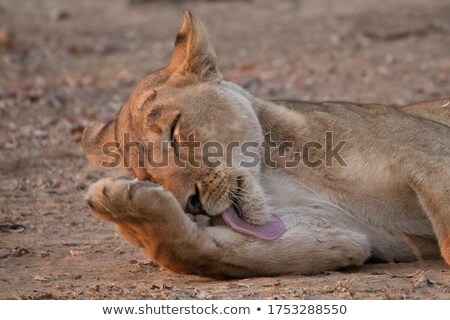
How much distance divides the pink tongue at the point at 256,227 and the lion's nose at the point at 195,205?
0.43ft

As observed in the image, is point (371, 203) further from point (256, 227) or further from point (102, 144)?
point (102, 144)

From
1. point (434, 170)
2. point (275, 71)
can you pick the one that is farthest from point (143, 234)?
point (275, 71)

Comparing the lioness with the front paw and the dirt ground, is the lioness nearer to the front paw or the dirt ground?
the front paw

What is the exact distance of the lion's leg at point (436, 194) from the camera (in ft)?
15.4

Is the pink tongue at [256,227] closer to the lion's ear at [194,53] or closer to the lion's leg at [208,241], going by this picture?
the lion's leg at [208,241]

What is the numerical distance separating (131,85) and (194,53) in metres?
5.00

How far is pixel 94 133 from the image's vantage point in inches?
237

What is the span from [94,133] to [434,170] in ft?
6.85

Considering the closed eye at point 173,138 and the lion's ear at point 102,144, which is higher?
the closed eye at point 173,138

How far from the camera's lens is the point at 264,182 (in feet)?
16.8

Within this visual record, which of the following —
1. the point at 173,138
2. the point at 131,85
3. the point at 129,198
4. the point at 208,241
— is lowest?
the point at 131,85

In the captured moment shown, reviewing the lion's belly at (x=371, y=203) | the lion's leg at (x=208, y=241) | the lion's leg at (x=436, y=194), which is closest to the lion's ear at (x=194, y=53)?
the lion's belly at (x=371, y=203)

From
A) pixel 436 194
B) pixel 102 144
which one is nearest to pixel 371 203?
pixel 436 194
